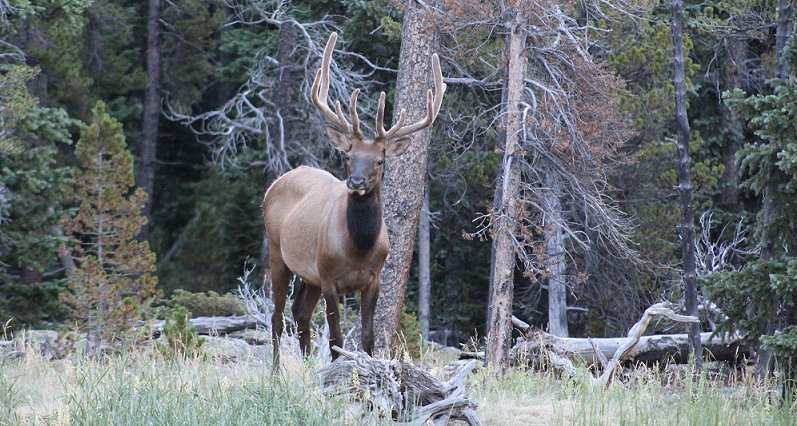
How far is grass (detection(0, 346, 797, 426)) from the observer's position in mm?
6637

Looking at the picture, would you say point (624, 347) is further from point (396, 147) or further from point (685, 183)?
point (685, 183)

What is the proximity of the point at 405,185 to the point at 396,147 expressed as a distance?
265 cm

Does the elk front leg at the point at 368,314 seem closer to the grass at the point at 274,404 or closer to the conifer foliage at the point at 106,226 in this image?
the grass at the point at 274,404

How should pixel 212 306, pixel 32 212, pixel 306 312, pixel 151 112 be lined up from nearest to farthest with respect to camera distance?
pixel 306 312 → pixel 32 212 → pixel 212 306 → pixel 151 112

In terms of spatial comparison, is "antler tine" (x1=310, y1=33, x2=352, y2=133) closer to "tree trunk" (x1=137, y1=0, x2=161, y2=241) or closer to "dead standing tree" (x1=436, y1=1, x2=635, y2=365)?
"dead standing tree" (x1=436, y1=1, x2=635, y2=365)

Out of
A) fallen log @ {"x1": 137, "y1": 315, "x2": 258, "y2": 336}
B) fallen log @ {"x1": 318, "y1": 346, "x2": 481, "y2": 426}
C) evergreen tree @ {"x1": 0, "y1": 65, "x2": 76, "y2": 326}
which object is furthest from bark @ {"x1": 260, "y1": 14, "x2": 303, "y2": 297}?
fallen log @ {"x1": 318, "y1": 346, "x2": 481, "y2": 426}

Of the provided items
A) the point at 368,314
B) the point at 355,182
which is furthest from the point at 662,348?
the point at 355,182

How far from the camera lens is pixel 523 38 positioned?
13.4 m

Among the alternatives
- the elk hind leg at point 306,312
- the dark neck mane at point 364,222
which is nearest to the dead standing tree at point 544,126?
the elk hind leg at point 306,312

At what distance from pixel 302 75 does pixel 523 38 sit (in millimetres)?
10706

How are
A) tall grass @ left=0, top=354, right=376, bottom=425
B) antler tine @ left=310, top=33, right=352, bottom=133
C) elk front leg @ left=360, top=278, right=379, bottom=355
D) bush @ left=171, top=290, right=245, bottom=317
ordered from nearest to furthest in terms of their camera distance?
tall grass @ left=0, top=354, right=376, bottom=425
elk front leg @ left=360, top=278, right=379, bottom=355
antler tine @ left=310, top=33, right=352, bottom=133
bush @ left=171, top=290, right=245, bottom=317

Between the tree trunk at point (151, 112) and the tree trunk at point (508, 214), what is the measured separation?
1707 centimetres

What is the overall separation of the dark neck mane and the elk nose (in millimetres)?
314

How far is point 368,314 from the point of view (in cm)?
934
